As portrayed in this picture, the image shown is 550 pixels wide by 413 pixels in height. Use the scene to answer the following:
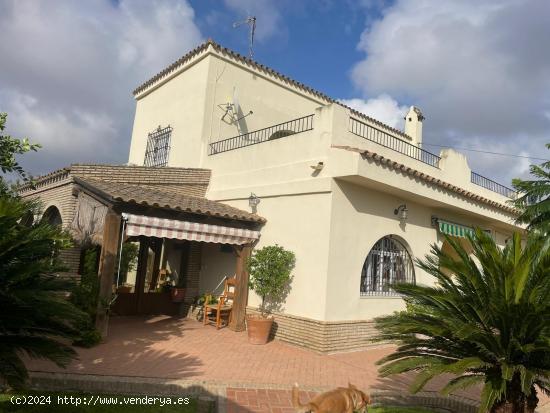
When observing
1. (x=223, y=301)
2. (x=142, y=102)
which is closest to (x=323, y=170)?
(x=223, y=301)

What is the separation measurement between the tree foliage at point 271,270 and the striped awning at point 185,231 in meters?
0.95

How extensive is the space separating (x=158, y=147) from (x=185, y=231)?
1110 cm

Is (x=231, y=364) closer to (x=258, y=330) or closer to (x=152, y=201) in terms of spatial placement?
(x=258, y=330)

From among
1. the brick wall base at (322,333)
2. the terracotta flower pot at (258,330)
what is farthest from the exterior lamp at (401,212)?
the terracotta flower pot at (258,330)

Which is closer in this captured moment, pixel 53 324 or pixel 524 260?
pixel 524 260

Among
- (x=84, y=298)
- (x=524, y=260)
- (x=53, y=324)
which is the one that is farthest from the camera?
(x=84, y=298)

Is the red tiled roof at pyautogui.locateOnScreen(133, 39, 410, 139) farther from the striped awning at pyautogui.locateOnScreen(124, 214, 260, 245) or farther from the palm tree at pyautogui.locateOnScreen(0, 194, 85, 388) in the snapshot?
the palm tree at pyautogui.locateOnScreen(0, 194, 85, 388)

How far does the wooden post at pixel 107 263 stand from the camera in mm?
10898

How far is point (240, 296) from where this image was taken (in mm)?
13984

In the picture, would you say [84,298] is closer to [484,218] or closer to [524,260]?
[524,260]

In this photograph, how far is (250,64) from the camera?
790 inches

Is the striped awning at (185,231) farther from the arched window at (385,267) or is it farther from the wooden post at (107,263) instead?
the arched window at (385,267)

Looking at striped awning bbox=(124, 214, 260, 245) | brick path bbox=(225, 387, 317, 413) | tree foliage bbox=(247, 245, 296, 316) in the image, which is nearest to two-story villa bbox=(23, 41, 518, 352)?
striped awning bbox=(124, 214, 260, 245)

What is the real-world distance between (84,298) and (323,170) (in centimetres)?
772
